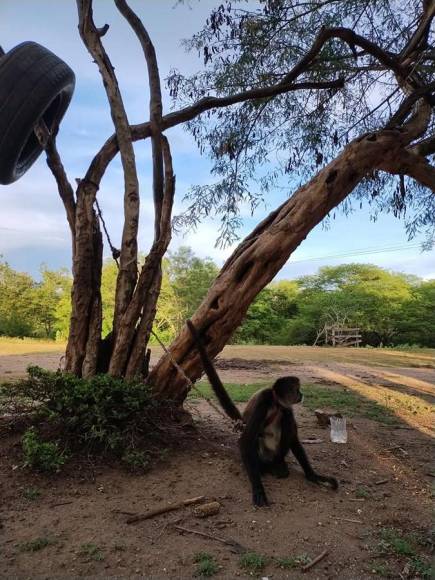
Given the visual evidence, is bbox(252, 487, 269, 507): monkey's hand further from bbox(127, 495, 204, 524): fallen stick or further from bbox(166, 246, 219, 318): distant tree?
bbox(166, 246, 219, 318): distant tree

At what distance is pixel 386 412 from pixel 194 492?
4.97 meters

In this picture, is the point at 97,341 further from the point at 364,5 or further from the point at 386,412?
the point at 364,5

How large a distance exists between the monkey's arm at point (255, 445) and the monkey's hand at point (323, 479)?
0.53 meters

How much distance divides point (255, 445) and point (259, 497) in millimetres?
465

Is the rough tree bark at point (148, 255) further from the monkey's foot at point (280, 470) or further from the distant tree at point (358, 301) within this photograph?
the distant tree at point (358, 301)

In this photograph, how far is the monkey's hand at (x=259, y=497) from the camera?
4121 millimetres

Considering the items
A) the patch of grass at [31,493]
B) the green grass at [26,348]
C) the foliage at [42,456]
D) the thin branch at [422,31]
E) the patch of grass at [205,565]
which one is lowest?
the patch of grass at [205,565]

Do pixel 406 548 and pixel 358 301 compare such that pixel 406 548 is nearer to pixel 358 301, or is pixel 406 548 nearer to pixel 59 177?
pixel 59 177

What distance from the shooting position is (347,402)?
9.02m

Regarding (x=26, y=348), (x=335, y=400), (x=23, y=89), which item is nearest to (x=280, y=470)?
(x=23, y=89)

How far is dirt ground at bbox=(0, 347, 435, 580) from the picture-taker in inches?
127

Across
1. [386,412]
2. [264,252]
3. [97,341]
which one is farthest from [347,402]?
[97,341]

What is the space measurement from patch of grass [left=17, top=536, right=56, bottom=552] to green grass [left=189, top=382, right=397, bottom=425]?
4974 millimetres

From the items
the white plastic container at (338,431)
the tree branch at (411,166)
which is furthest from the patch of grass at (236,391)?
the tree branch at (411,166)
